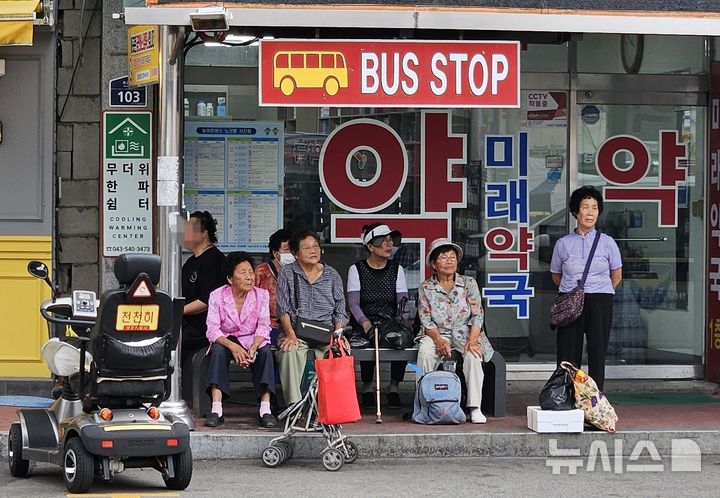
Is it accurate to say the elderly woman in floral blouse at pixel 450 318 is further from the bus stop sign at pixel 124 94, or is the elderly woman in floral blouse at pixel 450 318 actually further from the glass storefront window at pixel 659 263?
the bus stop sign at pixel 124 94

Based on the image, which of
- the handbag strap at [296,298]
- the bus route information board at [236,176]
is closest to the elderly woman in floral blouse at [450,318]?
the handbag strap at [296,298]

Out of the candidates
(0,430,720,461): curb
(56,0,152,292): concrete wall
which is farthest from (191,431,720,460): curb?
(56,0,152,292): concrete wall

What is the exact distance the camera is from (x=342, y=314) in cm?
1055

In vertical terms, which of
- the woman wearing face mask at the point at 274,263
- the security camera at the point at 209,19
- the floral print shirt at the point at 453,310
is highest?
the security camera at the point at 209,19

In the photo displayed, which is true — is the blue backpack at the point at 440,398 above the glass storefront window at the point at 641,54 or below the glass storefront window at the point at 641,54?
below

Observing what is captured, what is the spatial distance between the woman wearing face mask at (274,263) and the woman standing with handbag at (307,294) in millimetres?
437

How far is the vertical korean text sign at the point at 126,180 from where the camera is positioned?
11.1 metres

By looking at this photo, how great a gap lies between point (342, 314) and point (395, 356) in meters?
0.57

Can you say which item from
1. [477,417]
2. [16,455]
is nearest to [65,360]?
[16,455]

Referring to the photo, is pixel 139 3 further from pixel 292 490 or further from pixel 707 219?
pixel 707 219

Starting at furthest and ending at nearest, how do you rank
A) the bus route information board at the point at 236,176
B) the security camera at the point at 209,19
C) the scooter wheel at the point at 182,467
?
the bus route information board at the point at 236,176
the security camera at the point at 209,19
the scooter wheel at the point at 182,467

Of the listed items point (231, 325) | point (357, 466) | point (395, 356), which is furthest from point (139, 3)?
point (357, 466)

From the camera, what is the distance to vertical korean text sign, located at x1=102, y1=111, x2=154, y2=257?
438 inches

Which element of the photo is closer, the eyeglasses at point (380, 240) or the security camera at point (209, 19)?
the security camera at point (209, 19)
